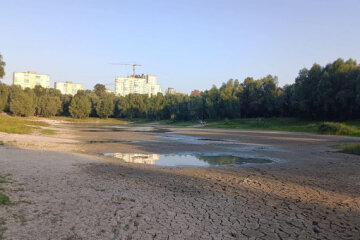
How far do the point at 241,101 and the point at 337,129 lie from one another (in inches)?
2037

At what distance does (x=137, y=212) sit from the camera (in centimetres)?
772

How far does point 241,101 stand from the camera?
94125 millimetres

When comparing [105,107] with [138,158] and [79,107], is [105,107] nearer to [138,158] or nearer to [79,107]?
[79,107]

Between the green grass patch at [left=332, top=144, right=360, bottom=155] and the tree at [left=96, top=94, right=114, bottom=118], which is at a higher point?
the tree at [left=96, top=94, right=114, bottom=118]

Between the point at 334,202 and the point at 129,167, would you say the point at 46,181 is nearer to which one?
the point at 129,167

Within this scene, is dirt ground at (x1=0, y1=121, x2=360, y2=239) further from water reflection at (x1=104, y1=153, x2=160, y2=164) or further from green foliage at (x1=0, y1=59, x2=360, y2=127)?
green foliage at (x1=0, y1=59, x2=360, y2=127)

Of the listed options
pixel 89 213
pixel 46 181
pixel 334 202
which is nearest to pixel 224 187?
pixel 334 202

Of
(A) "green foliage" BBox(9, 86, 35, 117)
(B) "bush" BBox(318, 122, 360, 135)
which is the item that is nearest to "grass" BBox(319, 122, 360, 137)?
(B) "bush" BBox(318, 122, 360, 135)

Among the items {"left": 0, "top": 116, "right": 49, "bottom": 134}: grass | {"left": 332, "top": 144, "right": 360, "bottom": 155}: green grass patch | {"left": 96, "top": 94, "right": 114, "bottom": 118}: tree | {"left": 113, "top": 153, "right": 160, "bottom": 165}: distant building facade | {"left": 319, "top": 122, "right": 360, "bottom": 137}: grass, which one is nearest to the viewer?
{"left": 113, "top": 153, "right": 160, "bottom": 165}: distant building facade

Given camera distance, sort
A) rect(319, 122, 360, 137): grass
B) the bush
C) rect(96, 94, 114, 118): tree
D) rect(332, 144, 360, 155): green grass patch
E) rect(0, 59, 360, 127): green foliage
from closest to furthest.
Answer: rect(332, 144, 360, 155): green grass patch
rect(319, 122, 360, 137): grass
the bush
rect(0, 59, 360, 127): green foliage
rect(96, 94, 114, 118): tree

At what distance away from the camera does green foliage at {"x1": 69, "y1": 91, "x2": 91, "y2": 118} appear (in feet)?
405

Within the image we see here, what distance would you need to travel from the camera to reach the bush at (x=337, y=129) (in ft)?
139

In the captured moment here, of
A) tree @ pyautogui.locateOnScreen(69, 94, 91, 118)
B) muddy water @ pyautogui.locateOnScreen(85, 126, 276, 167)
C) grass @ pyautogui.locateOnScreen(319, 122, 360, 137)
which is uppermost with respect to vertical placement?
tree @ pyautogui.locateOnScreen(69, 94, 91, 118)

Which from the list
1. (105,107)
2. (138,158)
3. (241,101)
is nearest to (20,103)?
(105,107)
